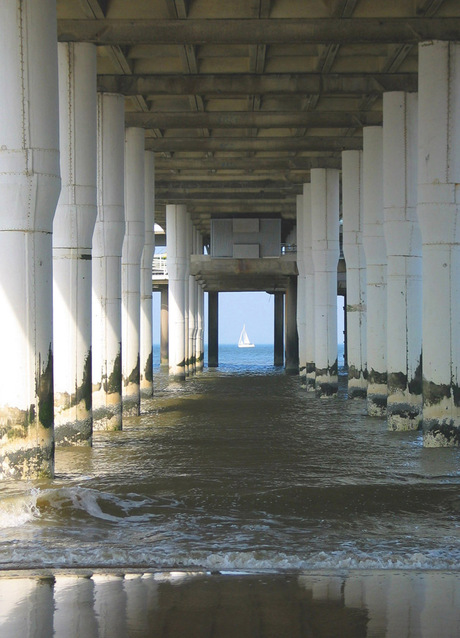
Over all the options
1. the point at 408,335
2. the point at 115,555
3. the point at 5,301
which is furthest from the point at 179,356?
the point at 115,555

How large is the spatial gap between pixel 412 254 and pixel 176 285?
66.1 feet

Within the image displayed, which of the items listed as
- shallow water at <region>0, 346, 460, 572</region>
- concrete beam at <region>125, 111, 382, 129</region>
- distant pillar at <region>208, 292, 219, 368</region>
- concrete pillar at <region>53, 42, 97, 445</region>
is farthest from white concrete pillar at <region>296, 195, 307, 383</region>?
distant pillar at <region>208, 292, 219, 368</region>

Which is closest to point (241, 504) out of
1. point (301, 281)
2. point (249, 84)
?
point (249, 84)

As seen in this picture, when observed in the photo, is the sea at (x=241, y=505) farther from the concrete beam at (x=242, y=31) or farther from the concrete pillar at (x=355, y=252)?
the concrete pillar at (x=355, y=252)

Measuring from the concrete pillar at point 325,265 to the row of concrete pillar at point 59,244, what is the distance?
16.8ft

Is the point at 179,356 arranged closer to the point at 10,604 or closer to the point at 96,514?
the point at 96,514

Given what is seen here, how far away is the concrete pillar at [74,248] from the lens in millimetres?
15281

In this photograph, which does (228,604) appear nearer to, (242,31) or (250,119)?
(242,31)

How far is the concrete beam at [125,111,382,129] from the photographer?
21.6 meters

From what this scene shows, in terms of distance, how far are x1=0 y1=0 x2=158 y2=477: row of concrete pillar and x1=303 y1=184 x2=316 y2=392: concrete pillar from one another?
23.8ft

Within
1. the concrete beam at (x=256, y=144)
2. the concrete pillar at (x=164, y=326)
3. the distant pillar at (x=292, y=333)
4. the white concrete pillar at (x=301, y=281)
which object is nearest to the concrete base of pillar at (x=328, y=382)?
Answer: the concrete beam at (x=256, y=144)

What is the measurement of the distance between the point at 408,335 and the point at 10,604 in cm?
1257

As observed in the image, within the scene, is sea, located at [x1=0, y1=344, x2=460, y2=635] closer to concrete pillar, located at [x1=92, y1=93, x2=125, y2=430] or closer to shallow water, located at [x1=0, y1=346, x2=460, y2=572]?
shallow water, located at [x1=0, y1=346, x2=460, y2=572]

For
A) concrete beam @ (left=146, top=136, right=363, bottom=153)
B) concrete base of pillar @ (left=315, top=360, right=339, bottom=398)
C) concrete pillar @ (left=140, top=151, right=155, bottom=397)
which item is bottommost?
concrete base of pillar @ (left=315, top=360, right=339, bottom=398)
